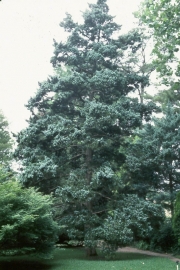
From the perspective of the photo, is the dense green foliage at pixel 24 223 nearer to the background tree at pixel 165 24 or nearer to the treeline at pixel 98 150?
the treeline at pixel 98 150

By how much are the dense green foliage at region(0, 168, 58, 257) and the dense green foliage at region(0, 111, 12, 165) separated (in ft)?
52.3

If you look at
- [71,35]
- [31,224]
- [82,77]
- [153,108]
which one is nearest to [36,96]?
[82,77]

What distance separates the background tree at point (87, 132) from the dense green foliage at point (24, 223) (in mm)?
2094

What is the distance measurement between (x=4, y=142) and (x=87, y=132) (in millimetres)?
15234

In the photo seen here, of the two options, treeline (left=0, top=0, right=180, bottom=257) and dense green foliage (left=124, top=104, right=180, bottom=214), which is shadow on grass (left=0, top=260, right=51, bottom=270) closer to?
treeline (left=0, top=0, right=180, bottom=257)

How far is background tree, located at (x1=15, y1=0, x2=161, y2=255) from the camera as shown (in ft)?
47.0

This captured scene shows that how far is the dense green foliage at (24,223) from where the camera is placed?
10.7 meters

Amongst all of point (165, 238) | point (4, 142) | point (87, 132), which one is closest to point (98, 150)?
point (87, 132)

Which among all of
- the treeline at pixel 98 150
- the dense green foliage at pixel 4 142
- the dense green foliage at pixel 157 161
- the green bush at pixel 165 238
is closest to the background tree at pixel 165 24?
the treeline at pixel 98 150

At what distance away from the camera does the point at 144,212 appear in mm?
15023

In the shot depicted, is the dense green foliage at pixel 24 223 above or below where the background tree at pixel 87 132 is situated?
below

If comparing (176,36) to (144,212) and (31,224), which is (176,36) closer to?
(144,212)

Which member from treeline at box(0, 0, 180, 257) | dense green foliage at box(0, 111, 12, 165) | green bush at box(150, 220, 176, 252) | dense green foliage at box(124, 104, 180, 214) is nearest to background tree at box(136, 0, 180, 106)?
treeline at box(0, 0, 180, 257)

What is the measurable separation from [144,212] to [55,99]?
7.14 metres
